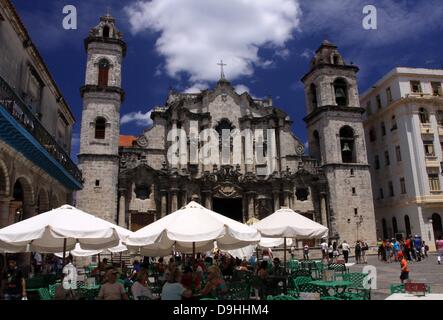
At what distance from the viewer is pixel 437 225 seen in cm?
3244

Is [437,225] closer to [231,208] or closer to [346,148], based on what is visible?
[346,148]

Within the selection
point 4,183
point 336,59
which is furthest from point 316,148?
point 4,183

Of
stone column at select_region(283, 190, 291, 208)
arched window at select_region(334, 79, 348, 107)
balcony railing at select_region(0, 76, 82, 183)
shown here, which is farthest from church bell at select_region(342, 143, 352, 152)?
balcony railing at select_region(0, 76, 82, 183)

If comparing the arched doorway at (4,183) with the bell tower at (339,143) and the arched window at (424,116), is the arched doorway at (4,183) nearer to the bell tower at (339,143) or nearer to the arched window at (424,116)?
the bell tower at (339,143)

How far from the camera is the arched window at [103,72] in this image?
98.3 ft

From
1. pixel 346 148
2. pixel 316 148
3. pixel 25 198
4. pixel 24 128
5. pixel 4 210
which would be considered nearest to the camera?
pixel 24 128

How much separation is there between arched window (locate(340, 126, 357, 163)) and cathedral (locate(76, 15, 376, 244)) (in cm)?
9

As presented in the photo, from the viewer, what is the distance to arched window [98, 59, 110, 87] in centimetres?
2995

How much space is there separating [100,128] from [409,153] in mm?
25770

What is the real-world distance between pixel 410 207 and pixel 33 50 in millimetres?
30344

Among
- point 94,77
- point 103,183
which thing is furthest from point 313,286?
point 94,77

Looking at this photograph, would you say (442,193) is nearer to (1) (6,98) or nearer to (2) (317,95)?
(2) (317,95)

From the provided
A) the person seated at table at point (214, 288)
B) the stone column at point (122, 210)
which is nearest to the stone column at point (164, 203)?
the stone column at point (122, 210)

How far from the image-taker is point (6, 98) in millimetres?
11492
